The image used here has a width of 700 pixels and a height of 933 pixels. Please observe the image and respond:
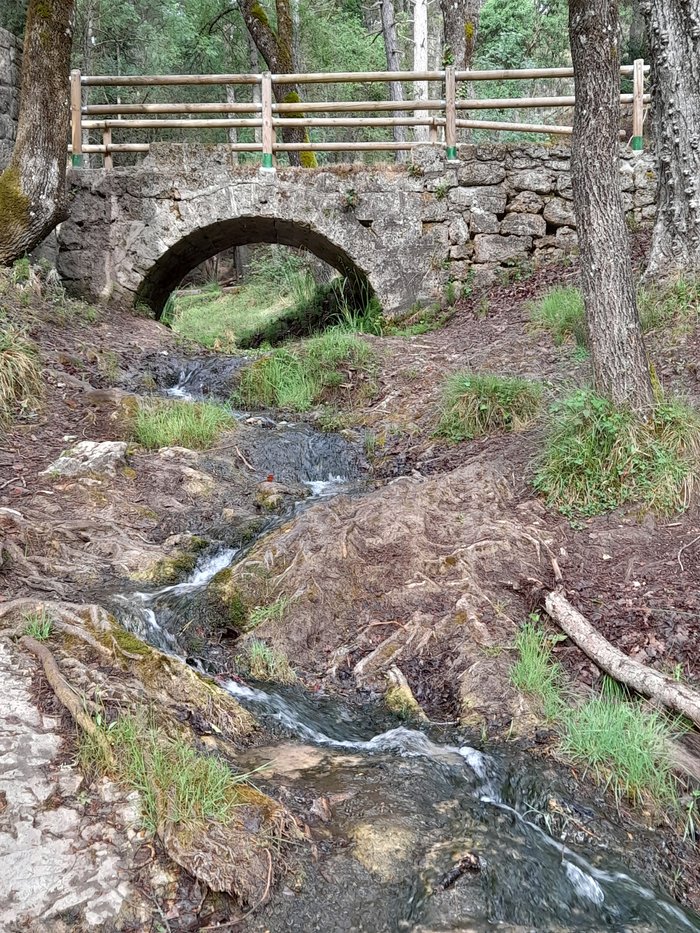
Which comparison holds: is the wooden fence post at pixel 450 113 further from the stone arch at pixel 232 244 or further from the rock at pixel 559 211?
the stone arch at pixel 232 244

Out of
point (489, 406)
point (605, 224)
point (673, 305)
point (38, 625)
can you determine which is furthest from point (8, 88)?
point (38, 625)

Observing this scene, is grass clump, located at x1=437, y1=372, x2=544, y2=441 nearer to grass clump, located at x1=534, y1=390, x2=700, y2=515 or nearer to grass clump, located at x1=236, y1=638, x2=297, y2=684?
grass clump, located at x1=534, y1=390, x2=700, y2=515

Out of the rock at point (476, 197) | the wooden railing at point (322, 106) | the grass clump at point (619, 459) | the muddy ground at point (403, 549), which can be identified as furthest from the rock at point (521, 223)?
the grass clump at point (619, 459)

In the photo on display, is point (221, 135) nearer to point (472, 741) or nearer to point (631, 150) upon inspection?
point (631, 150)

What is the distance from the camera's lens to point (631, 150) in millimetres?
9969

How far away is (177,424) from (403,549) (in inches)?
108

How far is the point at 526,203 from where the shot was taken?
32.7 ft

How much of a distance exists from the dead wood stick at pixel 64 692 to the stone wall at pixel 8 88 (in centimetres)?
777

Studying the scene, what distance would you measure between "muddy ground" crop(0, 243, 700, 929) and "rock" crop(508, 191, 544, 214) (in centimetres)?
381

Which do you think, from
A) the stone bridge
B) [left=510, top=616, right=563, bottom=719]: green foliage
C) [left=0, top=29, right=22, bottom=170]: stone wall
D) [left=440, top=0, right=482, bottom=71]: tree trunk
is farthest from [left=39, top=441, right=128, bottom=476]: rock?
[left=440, top=0, right=482, bottom=71]: tree trunk

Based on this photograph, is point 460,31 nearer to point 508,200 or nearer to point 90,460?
point 508,200

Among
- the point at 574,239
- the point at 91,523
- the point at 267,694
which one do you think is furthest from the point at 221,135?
the point at 267,694

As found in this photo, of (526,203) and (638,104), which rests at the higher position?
(638,104)

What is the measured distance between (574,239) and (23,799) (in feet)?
30.8
